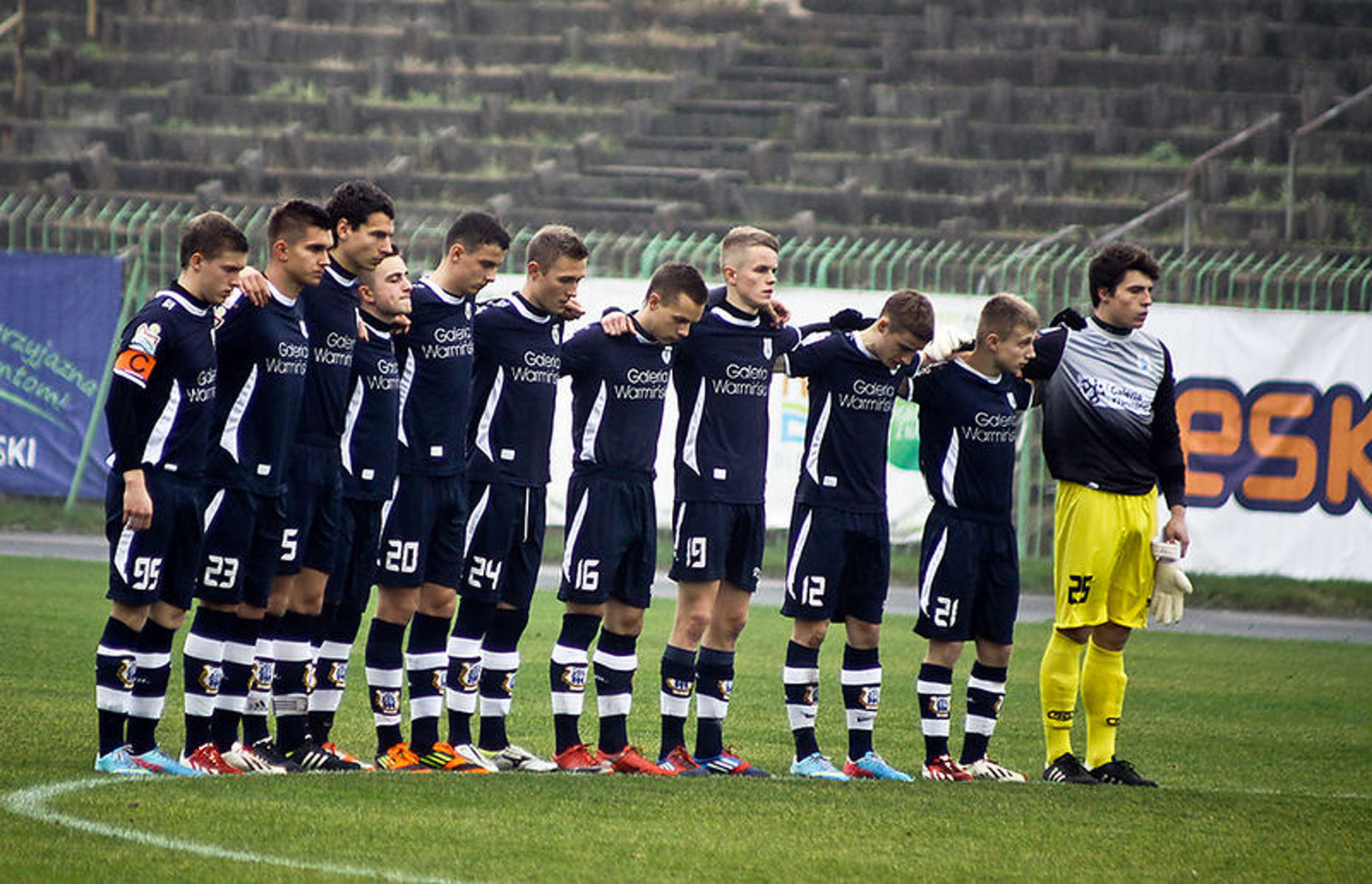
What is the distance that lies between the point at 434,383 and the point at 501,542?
0.76 metres

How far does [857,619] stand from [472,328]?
7.19 feet

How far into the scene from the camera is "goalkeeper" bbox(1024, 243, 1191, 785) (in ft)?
28.9

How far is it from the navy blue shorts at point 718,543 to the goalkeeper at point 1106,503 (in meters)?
1.43

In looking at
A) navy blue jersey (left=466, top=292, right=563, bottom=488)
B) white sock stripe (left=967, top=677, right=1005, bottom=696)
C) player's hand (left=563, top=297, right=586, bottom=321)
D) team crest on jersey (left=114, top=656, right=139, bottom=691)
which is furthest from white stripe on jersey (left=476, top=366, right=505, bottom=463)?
white sock stripe (left=967, top=677, right=1005, bottom=696)

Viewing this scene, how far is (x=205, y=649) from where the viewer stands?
25.4 feet

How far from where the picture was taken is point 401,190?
2644 cm

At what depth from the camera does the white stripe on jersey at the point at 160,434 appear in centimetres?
758

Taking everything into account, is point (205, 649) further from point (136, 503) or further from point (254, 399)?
point (254, 399)

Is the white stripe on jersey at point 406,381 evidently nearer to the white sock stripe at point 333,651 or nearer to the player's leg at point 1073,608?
the white sock stripe at point 333,651

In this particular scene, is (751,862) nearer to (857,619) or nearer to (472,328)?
(857,619)

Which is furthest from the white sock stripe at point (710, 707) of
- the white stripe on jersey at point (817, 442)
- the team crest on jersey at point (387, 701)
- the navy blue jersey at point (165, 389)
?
the navy blue jersey at point (165, 389)

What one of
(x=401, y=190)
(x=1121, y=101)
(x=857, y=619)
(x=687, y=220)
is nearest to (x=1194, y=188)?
(x=1121, y=101)

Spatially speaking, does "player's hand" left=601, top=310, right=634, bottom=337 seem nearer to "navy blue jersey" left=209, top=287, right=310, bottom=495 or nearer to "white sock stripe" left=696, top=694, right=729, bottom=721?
"navy blue jersey" left=209, top=287, right=310, bottom=495

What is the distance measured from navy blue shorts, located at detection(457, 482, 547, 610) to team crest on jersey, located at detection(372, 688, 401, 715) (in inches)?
21.3
